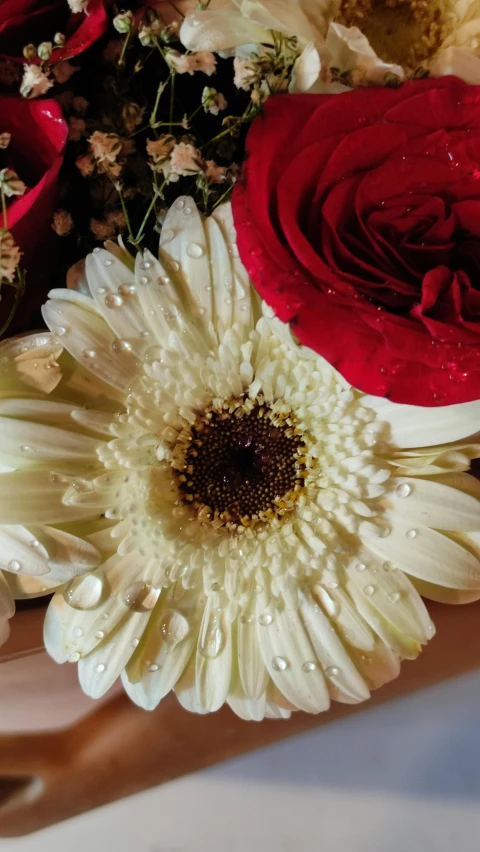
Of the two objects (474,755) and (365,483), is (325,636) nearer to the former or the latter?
(365,483)

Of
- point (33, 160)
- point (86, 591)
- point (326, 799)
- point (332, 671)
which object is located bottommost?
point (326, 799)

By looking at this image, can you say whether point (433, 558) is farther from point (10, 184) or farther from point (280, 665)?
point (10, 184)

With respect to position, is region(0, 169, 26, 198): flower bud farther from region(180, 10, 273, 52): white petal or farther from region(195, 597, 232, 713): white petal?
region(195, 597, 232, 713): white petal

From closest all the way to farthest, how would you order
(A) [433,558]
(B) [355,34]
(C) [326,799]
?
(B) [355,34], (A) [433,558], (C) [326,799]

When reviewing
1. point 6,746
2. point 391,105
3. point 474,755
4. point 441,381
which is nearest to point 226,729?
point 6,746

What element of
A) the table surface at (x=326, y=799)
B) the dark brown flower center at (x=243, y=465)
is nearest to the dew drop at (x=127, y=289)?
the dark brown flower center at (x=243, y=465)

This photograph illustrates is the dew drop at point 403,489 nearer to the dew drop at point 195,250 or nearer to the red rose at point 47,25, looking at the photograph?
the dew drop at point 195,250

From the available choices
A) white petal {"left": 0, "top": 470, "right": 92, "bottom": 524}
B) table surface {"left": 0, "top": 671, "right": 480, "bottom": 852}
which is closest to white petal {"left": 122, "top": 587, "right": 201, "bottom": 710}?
white petal {"left": 0, "top": 470, "right": 92, "bottom": 524}

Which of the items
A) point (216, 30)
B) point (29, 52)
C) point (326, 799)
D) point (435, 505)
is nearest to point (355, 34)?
point (216, 30)
